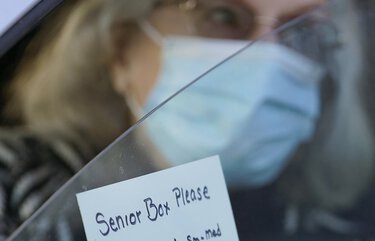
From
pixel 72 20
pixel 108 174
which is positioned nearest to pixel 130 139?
pixel 108 174

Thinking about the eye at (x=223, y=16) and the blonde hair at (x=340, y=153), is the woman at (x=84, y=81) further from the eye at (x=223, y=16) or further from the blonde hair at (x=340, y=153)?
the blonde hair at (x=340, y=153)

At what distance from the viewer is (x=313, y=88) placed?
0.71m

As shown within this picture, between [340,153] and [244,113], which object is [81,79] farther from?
[340,153]

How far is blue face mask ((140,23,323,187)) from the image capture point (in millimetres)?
710

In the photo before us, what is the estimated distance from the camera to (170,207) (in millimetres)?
689

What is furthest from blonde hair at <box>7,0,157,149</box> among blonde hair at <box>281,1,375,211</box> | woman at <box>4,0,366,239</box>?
blonde hair at <box>281,1,375,211</box>

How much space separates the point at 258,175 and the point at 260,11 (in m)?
0.20

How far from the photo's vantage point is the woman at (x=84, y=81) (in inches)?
28.5

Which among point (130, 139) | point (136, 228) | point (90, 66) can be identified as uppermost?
point (90, 66)

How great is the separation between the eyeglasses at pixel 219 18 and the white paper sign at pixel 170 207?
0.16 metres

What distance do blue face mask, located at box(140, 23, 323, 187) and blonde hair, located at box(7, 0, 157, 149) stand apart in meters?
0.06

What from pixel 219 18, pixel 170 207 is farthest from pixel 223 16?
pixel 170 207

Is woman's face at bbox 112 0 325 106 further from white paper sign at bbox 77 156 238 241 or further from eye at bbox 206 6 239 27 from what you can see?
white paper sign at bbox 77 156 238 241

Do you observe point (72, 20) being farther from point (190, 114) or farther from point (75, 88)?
point (190, 114)
